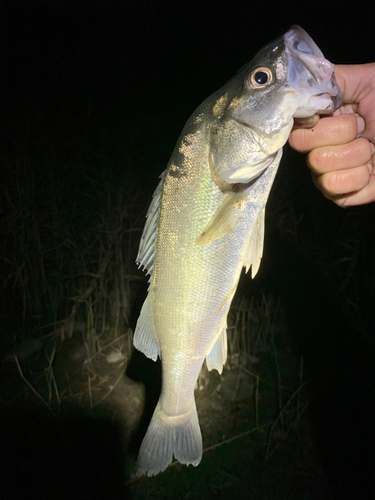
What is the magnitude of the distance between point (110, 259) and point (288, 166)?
2.43 m

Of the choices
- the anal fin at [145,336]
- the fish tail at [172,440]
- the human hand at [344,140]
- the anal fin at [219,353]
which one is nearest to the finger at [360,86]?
the human hand at [344,140]

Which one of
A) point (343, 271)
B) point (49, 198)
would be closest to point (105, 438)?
point (49, 198)

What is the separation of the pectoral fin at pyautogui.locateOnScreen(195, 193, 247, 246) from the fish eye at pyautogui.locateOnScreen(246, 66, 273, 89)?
40 centimetres

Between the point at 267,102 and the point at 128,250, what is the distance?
9.03 feet

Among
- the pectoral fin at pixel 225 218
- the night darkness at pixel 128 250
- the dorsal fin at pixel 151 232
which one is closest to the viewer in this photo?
the pectoral fin at pixel 225 218

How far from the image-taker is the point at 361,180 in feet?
4.53

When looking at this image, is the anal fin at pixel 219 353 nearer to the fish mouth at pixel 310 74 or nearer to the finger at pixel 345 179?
the finger at pixel 345 179

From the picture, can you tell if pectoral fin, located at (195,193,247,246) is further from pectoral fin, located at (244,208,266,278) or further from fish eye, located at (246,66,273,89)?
fish eye, located at (246,66,273,89)

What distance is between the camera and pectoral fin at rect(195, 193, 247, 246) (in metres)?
1.17

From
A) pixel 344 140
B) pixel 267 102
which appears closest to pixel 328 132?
pixel 344 140

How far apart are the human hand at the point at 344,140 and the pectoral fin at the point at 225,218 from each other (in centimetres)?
42

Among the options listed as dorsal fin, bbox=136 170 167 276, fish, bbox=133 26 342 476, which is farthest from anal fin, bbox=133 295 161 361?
dorsal fin, bbox=136 170 167 276

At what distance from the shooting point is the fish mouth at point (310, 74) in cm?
102

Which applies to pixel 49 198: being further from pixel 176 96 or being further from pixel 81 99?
pixel 176 96
